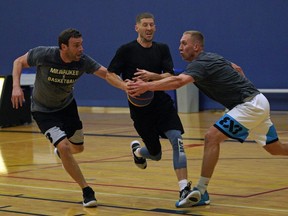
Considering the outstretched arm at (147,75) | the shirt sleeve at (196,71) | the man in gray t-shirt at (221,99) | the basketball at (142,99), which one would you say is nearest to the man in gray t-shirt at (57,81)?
the basketball at (142,99)

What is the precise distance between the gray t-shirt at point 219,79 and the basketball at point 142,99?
0.73 m

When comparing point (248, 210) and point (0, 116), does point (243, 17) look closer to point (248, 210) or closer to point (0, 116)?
point (0, 116)

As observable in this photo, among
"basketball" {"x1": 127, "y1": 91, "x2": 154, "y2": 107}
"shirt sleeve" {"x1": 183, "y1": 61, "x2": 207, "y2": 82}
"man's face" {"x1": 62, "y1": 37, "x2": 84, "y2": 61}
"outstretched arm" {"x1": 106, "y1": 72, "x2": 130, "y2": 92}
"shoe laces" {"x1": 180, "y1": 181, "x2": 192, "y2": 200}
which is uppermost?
"man's face" {"x1": 62, "y1": 37, "x2": 84, "y2": 61}

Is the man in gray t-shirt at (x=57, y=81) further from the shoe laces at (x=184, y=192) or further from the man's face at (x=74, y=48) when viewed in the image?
the shoe laces at (x=184, y=192)

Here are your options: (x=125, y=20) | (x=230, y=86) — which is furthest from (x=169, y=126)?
(x=125, y=20)

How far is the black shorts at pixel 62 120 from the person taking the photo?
779cm

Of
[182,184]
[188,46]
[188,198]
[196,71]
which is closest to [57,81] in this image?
[188,46]

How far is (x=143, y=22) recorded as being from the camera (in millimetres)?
7996

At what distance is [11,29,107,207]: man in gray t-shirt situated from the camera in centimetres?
753

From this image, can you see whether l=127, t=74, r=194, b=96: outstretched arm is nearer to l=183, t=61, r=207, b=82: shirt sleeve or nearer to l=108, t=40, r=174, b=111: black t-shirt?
l=183, t=61, r=207, b=82: shirt sleeve

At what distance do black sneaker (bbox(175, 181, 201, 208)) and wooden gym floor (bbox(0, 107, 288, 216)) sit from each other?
0.28 ft

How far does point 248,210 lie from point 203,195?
1.81 ft

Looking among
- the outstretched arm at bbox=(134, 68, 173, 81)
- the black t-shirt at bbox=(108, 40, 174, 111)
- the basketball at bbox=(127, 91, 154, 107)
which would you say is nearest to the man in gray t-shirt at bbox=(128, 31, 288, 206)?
the outstretched arm at bbox=(134, 68, 173, 81)

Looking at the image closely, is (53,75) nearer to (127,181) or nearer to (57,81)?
(57,81)
